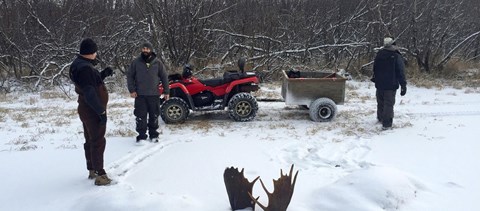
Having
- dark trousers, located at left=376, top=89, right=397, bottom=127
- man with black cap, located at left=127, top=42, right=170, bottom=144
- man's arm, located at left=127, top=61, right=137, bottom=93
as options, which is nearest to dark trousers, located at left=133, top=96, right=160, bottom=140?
man with black cap, located at left=127, top=42, right=170, bottom=144

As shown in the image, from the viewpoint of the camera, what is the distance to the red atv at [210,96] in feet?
22.9

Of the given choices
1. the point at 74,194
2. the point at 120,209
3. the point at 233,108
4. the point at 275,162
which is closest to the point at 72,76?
the point at 74,194

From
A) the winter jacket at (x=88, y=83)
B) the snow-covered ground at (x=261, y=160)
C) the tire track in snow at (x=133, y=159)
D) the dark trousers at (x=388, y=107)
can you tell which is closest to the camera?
the snow-covered ground at (x=261, y=160)

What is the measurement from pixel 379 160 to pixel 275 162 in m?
1.21

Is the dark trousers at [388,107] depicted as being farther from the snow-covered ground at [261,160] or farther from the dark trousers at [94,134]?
the dark trousers at [94,134]

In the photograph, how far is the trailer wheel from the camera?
7.06 metres

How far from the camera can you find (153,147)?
5.66m

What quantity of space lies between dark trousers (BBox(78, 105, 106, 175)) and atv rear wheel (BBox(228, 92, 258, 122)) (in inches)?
115

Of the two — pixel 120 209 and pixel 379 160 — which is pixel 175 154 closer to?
pixel 120 209

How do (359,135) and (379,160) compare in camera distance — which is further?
(359,135)

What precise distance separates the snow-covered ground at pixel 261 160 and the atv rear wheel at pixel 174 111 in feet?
0.43

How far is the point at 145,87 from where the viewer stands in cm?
589

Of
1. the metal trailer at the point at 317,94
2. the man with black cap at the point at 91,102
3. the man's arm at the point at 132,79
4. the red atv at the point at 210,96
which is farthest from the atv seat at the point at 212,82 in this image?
the man with black cap at the point at 91,102

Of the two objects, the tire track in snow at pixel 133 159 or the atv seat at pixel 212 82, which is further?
the atv seat at pixel 212 82
